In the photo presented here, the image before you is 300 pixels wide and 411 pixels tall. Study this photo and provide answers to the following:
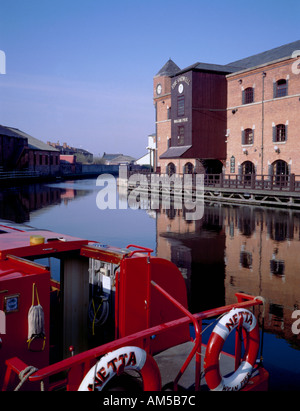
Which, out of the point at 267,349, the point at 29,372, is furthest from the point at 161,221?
the point at 29,372

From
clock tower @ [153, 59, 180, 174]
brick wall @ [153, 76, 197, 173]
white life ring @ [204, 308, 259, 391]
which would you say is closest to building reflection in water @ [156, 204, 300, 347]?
white life ring @ [204, 308, 259, 391]

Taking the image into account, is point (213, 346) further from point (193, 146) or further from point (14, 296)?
point (193, 146)

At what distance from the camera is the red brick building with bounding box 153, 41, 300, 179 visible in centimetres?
3450

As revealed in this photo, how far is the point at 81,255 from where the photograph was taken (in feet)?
21.0

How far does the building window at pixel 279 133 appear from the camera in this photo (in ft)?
116

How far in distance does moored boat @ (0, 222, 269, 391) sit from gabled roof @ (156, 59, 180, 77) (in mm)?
52767

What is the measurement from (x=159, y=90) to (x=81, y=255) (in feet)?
175

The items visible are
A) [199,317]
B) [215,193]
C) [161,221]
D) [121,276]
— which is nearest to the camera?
[199,317]

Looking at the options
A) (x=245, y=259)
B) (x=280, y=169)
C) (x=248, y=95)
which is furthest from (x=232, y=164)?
(x=245, y=259)

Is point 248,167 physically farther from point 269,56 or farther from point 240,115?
point 269,56

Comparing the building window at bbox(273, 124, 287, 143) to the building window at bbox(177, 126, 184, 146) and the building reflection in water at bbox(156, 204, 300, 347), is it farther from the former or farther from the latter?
the building reflection in water at bbox(156, 204, 300, 347)

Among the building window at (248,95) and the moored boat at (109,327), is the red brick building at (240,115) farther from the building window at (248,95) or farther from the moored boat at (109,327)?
the moored boat at (109,327)

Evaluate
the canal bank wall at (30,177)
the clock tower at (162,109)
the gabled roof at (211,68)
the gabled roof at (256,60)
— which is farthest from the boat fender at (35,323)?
the canal bank wall at (30,177)

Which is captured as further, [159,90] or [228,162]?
[159,90]
